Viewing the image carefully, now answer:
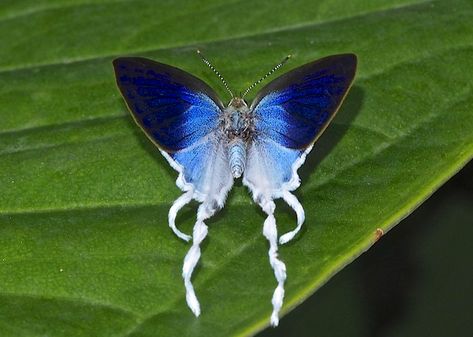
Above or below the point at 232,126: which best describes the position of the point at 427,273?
below

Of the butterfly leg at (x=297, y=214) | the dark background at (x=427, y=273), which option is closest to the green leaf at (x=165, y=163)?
the butterfly leg at (x=297, y=214)

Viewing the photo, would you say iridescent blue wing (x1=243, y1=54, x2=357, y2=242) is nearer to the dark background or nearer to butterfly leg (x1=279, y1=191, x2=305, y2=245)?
butterfly leg (x1=279, y1=191, x2=305, y2=245)

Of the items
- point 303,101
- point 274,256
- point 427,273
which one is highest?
point 303,101

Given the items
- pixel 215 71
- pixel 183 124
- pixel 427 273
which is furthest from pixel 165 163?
pixel 427 273

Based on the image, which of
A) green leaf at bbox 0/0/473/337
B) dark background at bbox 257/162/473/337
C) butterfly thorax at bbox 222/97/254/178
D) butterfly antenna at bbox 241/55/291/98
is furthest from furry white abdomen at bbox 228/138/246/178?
dark background at bbox 257/162/473/337

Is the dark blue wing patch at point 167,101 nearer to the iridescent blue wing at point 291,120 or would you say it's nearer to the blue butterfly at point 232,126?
the blue butterfly at point 232,126

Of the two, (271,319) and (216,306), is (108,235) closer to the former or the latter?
(216,306)

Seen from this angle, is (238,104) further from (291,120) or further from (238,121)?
(291,120)
